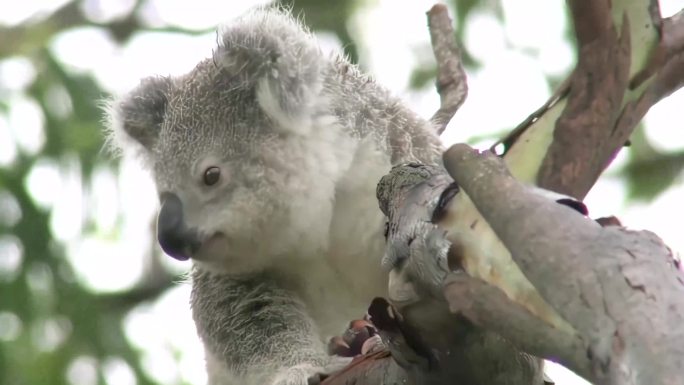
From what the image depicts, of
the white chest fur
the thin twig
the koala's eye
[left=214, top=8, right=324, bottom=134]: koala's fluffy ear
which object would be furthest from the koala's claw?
the thin twig

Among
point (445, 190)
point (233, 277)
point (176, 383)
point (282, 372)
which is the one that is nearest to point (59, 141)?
point (176, 383)

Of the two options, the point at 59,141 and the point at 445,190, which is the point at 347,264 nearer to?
the point at 445,190

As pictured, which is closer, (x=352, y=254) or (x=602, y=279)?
(x=602, y=279)

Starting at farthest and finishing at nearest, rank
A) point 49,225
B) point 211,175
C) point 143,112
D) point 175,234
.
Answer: point 49,225 → point 143,112 → point 211,175 → point 175,234

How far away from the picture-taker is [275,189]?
114 inches

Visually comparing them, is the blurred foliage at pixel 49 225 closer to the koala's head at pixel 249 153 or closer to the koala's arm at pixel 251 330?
the koala's head at pixel 249 153

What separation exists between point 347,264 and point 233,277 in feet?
1.06

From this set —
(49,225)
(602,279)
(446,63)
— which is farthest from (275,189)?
(49,225)

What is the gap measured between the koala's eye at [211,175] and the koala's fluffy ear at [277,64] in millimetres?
238

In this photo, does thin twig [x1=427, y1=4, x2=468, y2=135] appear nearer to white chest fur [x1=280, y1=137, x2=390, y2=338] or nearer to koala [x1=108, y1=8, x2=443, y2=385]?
koala [x1=108, y1=8, x2=443, y2=385]

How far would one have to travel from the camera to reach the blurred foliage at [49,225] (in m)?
4.93

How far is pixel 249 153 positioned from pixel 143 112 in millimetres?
507

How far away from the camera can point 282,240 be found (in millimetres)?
2906

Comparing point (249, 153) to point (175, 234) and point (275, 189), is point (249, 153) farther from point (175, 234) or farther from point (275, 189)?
point (175, 234)
